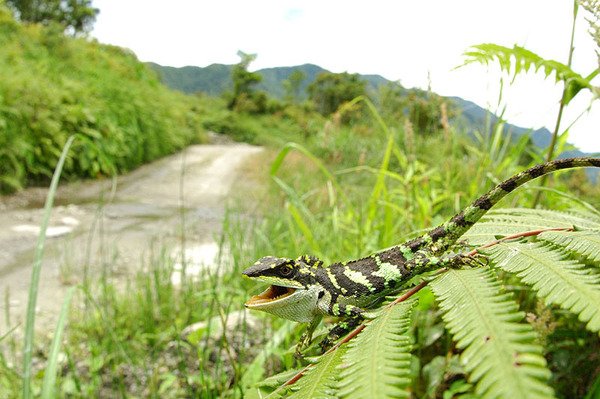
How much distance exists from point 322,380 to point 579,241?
580 mm

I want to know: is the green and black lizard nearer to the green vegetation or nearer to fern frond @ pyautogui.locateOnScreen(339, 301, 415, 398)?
the green vegetation

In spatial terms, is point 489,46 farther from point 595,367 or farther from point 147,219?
point 147,219

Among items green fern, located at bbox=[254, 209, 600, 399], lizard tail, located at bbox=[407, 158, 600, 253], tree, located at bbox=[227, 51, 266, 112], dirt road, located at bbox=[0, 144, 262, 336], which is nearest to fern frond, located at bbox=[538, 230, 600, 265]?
green fern, located at bbox=[254, 209, 600, 399]

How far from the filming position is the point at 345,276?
4.33 ft

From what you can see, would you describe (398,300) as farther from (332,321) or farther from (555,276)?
(332,321)

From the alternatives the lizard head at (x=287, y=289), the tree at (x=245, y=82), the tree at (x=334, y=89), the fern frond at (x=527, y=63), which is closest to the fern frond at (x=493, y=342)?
the lizard head at (x=287, y=289)

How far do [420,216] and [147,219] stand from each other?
7.66 m

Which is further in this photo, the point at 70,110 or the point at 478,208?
the point at 70,110

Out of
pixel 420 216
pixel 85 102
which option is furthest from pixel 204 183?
pixel 420 216

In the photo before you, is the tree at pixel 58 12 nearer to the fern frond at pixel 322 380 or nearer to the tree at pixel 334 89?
the tree at pixel 334 89

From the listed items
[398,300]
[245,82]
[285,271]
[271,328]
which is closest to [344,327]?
[398,300]

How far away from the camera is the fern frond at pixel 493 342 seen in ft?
1.77

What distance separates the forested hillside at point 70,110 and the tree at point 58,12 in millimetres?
9104

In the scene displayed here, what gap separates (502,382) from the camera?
55cm
